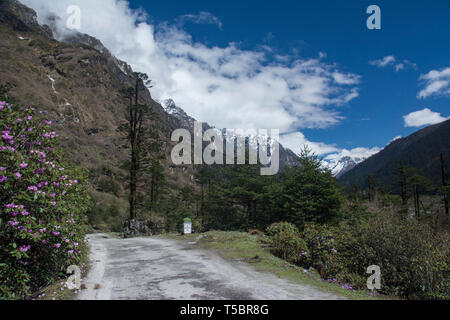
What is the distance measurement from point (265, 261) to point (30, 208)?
5999 millimetres

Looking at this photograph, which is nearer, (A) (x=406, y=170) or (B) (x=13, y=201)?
(B) (x=13, y=201)

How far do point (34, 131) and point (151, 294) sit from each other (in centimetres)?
417

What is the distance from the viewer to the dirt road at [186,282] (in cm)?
517

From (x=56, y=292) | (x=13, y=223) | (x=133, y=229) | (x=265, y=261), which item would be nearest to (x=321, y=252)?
(x=265, y=261)

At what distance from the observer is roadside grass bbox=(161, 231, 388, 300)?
597 cm

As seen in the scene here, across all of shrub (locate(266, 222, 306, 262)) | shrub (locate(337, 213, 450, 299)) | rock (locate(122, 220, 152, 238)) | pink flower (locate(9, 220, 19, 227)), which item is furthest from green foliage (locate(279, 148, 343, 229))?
pink flower (locate(9, 220, 19, 227))

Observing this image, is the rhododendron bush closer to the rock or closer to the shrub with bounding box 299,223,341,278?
the shrub with bounding box 299,223,341,278

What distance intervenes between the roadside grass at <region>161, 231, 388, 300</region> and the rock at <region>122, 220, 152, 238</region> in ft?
29.7

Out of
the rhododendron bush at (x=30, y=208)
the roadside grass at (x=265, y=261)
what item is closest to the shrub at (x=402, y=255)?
the roadside grass at (x=265, y=261)

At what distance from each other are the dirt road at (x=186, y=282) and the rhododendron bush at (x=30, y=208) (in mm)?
995

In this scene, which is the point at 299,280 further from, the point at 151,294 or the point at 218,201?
the point at 218,201

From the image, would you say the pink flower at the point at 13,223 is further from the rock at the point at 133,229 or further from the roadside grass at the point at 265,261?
the rock at the point at 133,229
